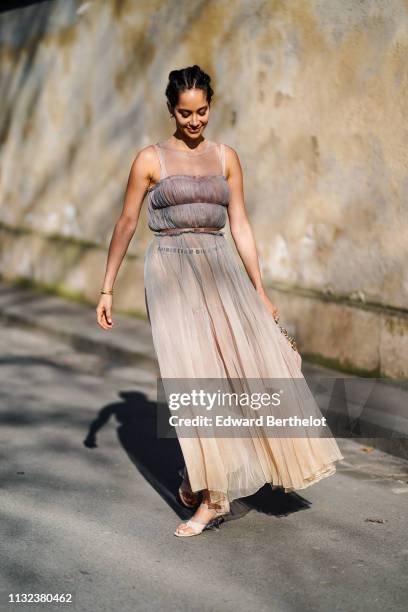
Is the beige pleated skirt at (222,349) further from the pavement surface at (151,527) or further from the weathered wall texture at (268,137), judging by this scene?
the weathered wall texture at (268,137)

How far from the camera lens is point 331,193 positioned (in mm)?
8203

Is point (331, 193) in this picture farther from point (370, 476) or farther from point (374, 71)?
point (370, 476)

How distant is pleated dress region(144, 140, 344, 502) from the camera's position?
5.20 meters

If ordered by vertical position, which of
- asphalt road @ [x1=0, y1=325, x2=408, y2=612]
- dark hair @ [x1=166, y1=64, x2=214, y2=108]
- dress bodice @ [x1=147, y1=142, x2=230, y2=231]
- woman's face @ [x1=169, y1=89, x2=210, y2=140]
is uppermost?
dark hair @ [x1=166, y1=64, x2=214, y2=108]

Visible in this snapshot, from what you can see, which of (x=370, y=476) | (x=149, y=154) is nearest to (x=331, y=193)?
Result: (x=370, y=476)

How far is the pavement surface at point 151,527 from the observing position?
178 inches

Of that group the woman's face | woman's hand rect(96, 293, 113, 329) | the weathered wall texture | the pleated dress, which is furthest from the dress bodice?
the weathered wall texture

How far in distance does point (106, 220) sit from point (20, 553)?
610cm

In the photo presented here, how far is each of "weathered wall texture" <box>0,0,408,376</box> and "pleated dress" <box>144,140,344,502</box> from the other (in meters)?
2.47

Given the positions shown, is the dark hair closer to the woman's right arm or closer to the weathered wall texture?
the woman's right arm

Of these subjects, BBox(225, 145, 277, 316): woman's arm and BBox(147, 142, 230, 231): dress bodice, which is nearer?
BBox(147, 142, 230, 231): dress bodice

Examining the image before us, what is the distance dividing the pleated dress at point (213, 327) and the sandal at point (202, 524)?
0.23ft

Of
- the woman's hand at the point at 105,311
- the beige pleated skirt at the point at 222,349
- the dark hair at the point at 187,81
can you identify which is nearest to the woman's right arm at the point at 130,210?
the woman's hand at the point at 105,311

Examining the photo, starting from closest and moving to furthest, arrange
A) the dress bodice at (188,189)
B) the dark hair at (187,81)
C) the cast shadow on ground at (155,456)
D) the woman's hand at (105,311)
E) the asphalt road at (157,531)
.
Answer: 1. the asphalt road at (157,531)
2. the dark hair at (187,81)
3. the dress bodice at (188,189)
4. the woman's hand at (105,311)
5. the cast shadow on ground at (155,456)
